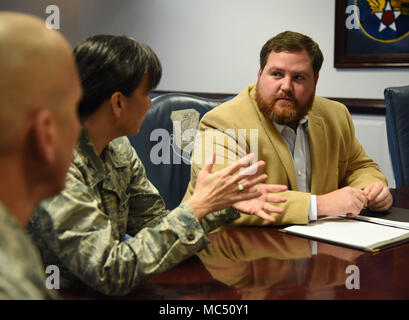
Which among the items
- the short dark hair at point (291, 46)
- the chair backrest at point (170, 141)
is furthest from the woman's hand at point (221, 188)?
the chair backrest at point (170, 141)

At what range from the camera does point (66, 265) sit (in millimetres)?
1089

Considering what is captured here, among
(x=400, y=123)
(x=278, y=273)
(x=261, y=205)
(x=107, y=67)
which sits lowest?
(x=278, y=273)

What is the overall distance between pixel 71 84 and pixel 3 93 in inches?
4.7

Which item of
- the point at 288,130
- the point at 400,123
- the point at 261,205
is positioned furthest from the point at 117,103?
the point at 400,123

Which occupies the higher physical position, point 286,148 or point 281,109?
point 281,109

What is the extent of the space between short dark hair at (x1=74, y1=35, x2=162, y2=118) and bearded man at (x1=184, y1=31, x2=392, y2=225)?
2.29 ft

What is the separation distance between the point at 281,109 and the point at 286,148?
6.2 inches

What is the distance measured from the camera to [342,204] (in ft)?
5.57

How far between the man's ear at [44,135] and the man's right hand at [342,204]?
1222 mm

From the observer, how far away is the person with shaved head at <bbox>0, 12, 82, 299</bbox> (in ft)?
1.81

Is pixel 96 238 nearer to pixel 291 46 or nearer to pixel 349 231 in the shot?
pixel 349 231

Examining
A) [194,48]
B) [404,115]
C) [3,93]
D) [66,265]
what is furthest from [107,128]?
[194,48]
